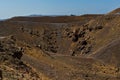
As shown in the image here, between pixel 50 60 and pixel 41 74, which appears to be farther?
pixel 50 60

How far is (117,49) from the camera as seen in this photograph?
4188cm

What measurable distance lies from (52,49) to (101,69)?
22512mm

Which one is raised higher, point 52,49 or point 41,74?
point 41,74

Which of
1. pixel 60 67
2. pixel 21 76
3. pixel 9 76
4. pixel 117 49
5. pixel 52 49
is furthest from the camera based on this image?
pixel 52 49

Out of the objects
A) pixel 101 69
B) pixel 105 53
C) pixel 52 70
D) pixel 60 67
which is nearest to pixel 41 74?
pixel 52 70

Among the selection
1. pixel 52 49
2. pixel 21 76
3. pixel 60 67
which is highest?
pixel 21 76

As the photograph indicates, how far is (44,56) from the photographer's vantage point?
30.4 meters

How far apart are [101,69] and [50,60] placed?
7412 millimetres

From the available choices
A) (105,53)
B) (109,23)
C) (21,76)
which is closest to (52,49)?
(109,23)

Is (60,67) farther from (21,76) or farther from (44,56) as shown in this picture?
(21,76)

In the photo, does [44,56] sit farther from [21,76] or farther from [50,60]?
[21,76]

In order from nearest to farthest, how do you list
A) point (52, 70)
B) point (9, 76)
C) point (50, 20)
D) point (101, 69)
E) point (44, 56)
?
point (9, 76) < point (52, 70) < point (44, 56) < point (101, 69) < point (50, 20)

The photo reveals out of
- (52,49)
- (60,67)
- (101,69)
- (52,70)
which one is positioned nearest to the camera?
(52,70)

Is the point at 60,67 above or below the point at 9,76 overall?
below
